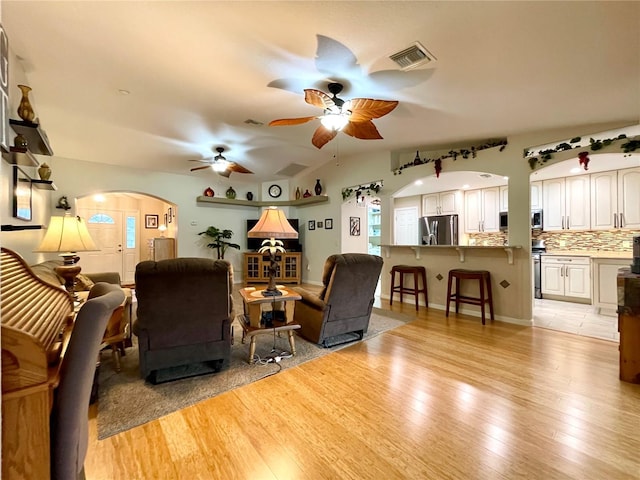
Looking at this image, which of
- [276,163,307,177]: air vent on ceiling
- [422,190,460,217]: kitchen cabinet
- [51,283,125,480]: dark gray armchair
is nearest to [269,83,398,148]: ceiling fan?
[51,283,125,480]: dark gray armchair

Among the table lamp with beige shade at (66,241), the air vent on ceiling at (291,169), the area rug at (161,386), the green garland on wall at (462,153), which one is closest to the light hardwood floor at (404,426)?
the area rug at (161,386)

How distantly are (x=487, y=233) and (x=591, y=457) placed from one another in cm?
528

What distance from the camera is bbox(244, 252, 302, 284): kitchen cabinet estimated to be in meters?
6.79

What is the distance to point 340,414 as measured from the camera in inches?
72.9

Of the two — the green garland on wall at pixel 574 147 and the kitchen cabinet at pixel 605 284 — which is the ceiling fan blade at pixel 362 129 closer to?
the green garland on wall at pixel 574 147

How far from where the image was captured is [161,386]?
2.17 meters

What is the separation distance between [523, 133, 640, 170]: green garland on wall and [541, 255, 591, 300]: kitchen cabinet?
231 cm

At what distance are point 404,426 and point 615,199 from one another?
5.34 meters

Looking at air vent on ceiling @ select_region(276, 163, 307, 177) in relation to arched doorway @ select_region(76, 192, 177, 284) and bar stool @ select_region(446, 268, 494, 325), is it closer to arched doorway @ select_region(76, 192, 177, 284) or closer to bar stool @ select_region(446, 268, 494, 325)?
arched doorway @ select_region(76, 192, 177, 284)

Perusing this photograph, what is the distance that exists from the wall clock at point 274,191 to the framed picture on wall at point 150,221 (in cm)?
351

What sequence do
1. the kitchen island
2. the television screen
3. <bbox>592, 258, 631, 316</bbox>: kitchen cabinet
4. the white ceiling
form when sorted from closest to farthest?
the white ceiling → the kitchen island → <bbox>592, 258, 631, 316</bbox>: kitchen cabinet → the television screen

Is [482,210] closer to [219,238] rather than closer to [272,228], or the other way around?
[272,228]

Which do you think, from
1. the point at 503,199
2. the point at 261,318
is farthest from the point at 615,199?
the point at 261,318

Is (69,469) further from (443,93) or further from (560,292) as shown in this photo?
(560,292)
